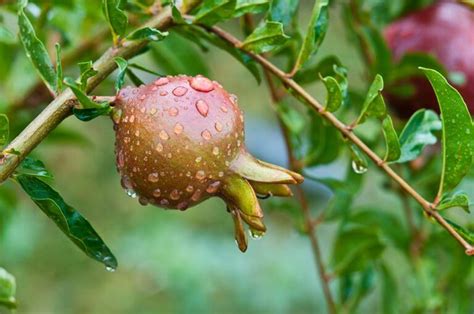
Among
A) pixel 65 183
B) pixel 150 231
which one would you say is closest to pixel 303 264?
pixel 150 231

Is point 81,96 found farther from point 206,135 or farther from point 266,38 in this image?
point 266,38

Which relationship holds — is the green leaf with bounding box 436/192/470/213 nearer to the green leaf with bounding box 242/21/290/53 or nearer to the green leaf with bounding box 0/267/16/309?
the green leaf with bounding box 242/21/290/53

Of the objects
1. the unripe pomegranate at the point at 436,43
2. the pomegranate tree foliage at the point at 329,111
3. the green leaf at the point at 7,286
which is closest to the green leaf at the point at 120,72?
the pomegranate tree foliage at the point at 329,111

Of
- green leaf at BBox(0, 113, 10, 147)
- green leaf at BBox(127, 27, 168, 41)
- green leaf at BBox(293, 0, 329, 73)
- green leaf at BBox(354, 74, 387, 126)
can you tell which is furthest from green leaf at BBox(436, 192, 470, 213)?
green leaf at BBox(0, 113, 10, 147)

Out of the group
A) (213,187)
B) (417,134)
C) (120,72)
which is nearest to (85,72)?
(120,72)

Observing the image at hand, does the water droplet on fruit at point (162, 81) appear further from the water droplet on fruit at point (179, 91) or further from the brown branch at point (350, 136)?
the brown branch at point (350, 136)

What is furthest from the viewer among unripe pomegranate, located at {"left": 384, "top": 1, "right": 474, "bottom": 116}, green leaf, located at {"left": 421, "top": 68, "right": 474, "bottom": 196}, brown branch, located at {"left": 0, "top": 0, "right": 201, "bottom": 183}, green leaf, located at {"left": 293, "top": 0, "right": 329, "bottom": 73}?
unripe pomegranate, located at {"left": 384, "top": 1, "right": 474, "bottom": 116}
